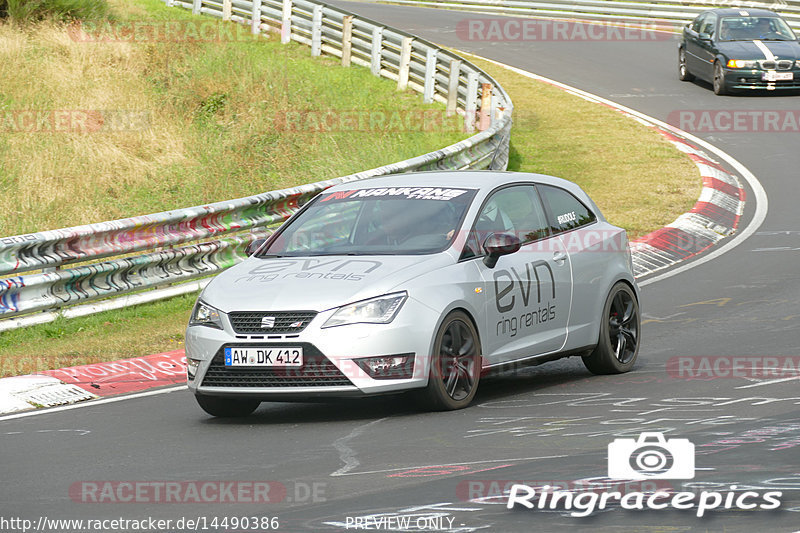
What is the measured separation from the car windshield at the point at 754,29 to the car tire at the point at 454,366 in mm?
21143

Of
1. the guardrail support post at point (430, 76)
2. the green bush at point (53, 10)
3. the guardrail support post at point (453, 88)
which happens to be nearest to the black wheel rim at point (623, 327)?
the guardrail support post at point (453, 88)

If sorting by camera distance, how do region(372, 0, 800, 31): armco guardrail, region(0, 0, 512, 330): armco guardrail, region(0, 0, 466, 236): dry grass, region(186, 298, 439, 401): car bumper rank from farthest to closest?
region(372, 0, 800, 31): armco guardrail
region(0, 0, 466, 236): dry grass
region(0, 0, 512, 330): armco guardrail
region(186, 298, 439, 401): car bumper

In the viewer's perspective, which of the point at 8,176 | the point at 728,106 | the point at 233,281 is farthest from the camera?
the point at 728,106

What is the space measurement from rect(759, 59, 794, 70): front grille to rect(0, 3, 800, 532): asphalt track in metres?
15.6

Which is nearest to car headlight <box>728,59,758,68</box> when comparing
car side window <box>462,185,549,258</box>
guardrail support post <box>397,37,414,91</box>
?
guardrail support post <box>397,37,414,91</box>

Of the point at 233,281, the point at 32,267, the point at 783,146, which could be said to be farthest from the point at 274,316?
the point at 783,146

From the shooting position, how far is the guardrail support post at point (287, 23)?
29.5 m

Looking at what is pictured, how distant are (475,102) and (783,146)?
575cm

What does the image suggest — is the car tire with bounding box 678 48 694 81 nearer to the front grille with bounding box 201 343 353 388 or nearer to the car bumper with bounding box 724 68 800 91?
the car bumper with bounding box 724 68 800 91

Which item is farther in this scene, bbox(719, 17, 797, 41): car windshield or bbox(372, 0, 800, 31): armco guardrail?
bbox(372, 0, 800, 31): armco guardrail

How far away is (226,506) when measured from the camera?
6.32 m

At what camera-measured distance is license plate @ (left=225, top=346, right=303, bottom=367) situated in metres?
8.21

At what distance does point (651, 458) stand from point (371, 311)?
2273 millimetres

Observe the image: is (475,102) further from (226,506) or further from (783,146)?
(226,506)
